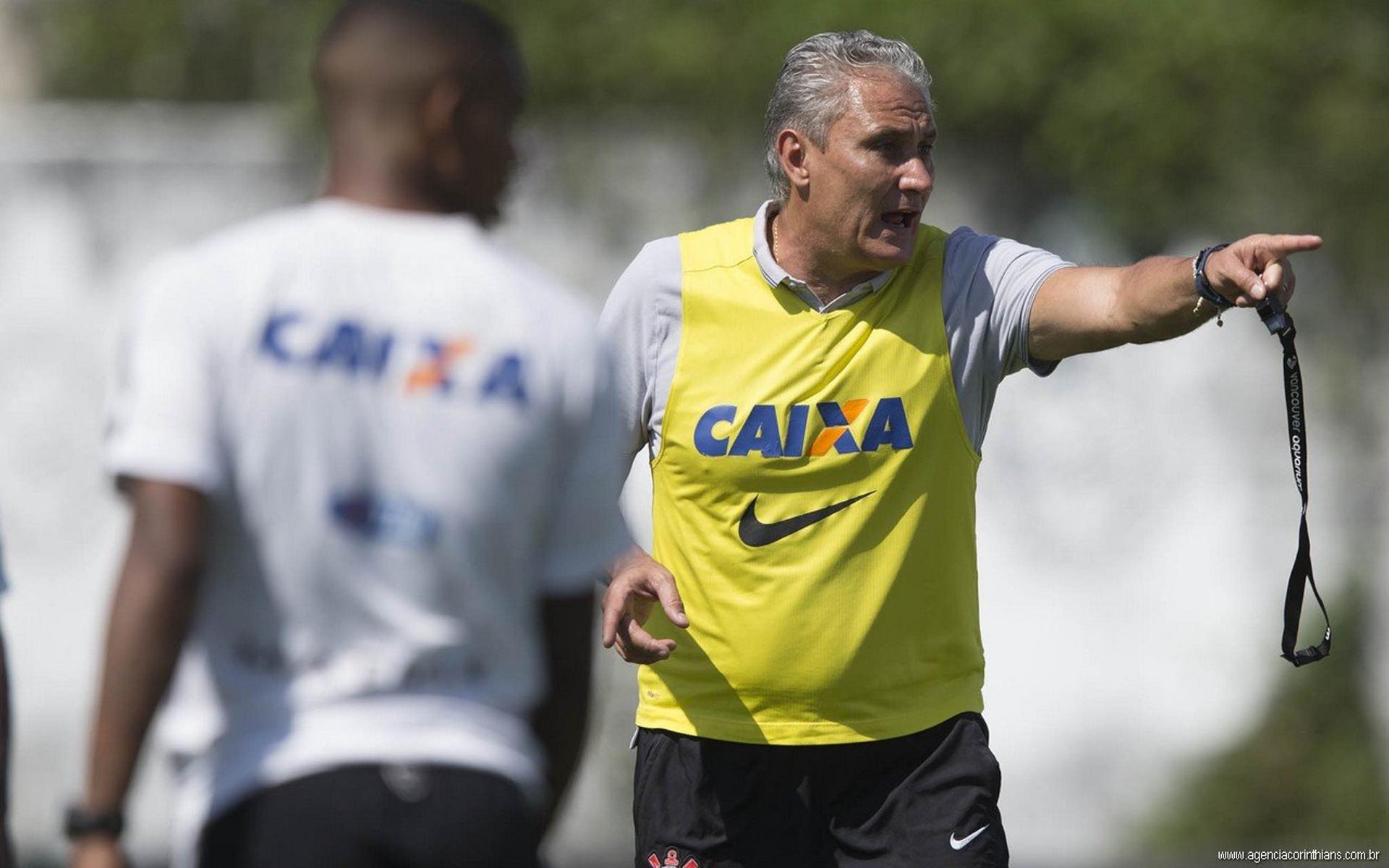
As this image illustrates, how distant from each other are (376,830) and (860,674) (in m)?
1.87

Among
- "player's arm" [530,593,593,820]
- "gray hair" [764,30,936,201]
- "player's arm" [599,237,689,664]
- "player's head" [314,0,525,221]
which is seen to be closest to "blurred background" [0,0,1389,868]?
"gray hair" [764,30,936,201]

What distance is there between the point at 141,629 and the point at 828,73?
2495mm

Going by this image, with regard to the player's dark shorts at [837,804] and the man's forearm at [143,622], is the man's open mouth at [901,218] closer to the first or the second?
the player's dark shorts at [837,804]

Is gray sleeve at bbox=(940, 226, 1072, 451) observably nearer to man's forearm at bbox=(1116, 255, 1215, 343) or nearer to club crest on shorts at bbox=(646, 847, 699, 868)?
man's forearm at bbox=(1116, 255, 1215, 343)

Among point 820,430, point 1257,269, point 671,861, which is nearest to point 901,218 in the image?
point 820,430

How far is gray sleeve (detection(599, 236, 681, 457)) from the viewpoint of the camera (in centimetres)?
444

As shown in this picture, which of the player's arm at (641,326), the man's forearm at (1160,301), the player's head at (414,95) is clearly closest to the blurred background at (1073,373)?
the player's arm at (641,326)

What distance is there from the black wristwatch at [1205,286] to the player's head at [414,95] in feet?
6.00

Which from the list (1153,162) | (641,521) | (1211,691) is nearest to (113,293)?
(641,521)

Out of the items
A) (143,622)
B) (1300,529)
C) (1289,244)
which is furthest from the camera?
(1300,529)

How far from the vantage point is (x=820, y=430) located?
4.29 m

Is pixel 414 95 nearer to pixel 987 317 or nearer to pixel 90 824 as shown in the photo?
pixel 90 824

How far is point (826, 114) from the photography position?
14.7ft

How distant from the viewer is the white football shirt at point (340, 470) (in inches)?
102
